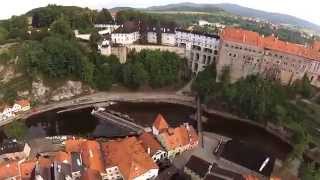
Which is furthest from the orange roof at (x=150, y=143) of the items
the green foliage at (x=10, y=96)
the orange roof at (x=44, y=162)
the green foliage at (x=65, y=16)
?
the green foliage at (x=65, y=16)

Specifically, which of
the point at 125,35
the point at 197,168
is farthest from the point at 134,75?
the point at 197,168

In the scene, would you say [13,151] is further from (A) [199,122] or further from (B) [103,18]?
(B) [103,18]

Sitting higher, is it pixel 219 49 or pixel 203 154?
pixel 219 49

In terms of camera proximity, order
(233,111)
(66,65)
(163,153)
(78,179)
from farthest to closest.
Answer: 1. (66,65)
2. (233,111)
3. (163,153)
4. (78,179)

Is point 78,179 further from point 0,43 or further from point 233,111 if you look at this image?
point 0,43

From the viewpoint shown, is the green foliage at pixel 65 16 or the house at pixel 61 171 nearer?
the house at pixel 61 171

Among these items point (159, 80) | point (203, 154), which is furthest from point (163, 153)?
point (159, 80)

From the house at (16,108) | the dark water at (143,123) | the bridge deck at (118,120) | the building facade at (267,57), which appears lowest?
the dark water at (143,123)

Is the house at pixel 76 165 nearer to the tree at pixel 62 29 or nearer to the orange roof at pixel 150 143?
the orange roof at pixel 150 143
